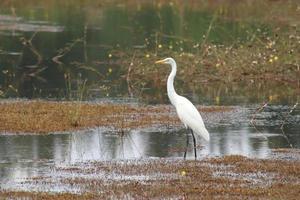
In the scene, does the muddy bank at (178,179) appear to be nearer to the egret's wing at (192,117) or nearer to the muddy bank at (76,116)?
the egret's wing at (192,117)

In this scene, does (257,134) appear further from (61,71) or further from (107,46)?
(107,46)

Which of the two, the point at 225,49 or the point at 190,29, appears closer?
the point at 225,49

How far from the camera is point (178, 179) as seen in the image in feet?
41.5

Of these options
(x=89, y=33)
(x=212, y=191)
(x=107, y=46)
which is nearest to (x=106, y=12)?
(x=89, y=33)

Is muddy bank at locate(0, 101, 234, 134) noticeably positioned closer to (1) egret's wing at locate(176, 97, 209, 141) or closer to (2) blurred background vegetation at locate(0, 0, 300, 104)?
(2) blurred background vegetation at locate(0, 0, 300, 104)

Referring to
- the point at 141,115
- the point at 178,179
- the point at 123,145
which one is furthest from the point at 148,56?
the point at 178,179

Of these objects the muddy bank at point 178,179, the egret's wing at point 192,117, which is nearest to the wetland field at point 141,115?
the muddy bank at point 178,179

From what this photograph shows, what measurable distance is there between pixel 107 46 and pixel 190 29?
5.67 m

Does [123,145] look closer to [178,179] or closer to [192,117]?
[192,117]

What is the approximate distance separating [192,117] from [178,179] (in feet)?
7.69

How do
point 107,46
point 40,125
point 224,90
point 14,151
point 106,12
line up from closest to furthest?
point 14,151, point 40,125, point 224,90, point 107,46, point 106,12

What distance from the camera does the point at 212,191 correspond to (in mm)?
11859

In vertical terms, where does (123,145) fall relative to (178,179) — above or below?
below

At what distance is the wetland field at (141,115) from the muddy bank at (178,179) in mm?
16
